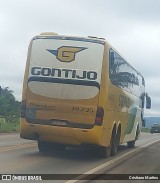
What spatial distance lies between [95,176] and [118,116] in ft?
21.6

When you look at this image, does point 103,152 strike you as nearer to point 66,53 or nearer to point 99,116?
point 99,116

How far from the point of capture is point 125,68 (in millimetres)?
19312

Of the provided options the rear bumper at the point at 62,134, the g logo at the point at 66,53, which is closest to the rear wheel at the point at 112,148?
the rear bumper at the point at 62,134

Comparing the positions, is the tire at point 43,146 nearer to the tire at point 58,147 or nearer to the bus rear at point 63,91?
the tire at point 58,147

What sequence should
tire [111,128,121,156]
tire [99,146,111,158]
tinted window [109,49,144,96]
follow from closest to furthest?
tinted window [109,49,144,96] → tire [99,146,111,158] → tire [111,128,121,156]

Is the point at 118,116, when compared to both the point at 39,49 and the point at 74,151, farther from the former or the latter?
the point at 39,49

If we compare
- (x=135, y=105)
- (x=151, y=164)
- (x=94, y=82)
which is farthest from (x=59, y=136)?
(x=135, y=105)

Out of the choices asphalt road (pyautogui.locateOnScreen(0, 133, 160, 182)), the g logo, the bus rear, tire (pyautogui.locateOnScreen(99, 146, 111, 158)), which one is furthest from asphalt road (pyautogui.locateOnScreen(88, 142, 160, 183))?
the g logo

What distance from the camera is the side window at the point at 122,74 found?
16297mm

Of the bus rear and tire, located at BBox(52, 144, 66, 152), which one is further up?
the bus rear

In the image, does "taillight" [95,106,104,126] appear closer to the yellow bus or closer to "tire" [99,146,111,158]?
the yellow bus

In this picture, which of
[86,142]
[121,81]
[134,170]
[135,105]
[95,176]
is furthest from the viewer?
[135,105]

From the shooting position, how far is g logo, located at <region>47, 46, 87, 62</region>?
50.9ft

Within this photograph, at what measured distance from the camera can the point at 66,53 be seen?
1558 cm
